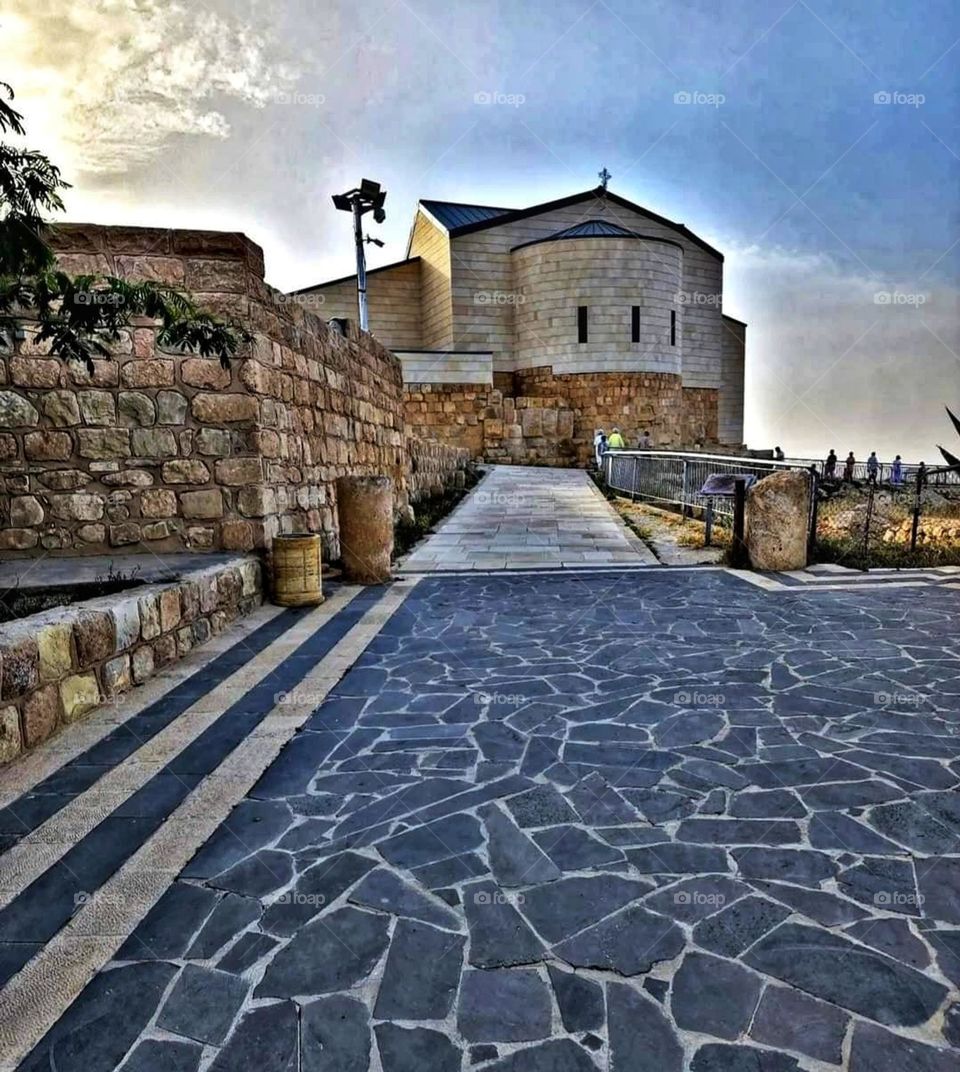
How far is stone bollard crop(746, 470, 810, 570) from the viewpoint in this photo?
7.44 meters

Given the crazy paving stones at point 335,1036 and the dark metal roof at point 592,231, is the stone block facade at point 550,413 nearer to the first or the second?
the dark metal roof at point 592,231

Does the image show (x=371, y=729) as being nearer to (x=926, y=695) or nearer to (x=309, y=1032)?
(x=309, y=1032)

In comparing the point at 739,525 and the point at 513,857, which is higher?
the point at 739,525

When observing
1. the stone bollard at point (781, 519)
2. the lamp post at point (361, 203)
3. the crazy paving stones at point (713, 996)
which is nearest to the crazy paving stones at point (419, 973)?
the crazy paving stones at point (713, 996)

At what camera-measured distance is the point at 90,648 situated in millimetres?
3584

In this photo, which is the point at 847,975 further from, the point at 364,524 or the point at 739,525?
the point at 739,525

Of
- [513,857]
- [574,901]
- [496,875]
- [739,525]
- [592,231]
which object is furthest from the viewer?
[592,231]

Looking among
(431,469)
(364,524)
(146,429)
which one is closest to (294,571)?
(364,524)

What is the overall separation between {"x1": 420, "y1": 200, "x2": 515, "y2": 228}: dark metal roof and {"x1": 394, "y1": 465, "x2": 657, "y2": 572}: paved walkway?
1822 centimetres

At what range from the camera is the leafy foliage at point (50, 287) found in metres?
2.39

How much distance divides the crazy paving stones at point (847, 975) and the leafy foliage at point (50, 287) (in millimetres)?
3268

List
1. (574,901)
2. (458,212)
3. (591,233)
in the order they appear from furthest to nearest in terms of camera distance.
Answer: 1. (458,212)
2. (591,233)
3. (574,901)

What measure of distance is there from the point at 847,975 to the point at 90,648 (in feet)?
11.8

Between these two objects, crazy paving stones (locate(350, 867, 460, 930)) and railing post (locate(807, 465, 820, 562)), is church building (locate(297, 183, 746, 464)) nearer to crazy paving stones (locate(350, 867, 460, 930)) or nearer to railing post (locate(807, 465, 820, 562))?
railing post (locate(807, 465, 820, 562))
